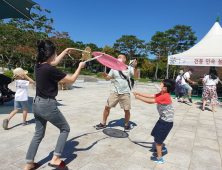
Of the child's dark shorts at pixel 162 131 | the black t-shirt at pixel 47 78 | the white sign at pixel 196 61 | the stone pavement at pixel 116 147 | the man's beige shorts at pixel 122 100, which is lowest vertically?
the stone pavement at pixel 116 147

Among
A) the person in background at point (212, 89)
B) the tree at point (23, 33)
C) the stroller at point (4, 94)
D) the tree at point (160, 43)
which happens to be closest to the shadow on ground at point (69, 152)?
the stroller at point (4, 94)

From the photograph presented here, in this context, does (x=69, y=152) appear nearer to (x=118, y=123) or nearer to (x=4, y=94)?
(x=118, y=123)

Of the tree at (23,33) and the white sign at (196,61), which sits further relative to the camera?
the tree at (23,33)

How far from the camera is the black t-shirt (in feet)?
6.88

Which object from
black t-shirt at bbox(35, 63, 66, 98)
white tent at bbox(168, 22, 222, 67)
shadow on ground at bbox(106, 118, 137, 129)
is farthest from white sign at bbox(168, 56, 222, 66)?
black t-shirt at bbox(35, 63, 66, 98)

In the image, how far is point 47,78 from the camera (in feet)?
6.99

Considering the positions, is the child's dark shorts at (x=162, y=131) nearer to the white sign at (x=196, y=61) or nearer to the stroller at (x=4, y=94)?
the stroller at (x=4, y=94)

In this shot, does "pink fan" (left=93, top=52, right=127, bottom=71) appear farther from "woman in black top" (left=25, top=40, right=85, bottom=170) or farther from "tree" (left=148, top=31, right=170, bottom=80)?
"tree" (left=148, top=31, right=170, bottom=80)

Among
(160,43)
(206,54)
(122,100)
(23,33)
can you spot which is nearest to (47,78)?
(122,100)

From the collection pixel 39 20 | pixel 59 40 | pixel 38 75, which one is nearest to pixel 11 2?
pixel 38 75

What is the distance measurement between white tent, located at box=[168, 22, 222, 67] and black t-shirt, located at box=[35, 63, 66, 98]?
365 inches

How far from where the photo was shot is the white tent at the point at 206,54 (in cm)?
912

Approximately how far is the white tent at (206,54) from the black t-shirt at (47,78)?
928 cm

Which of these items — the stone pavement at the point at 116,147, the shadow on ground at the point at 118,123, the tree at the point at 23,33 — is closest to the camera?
the stone pavement at the point at 116,147
